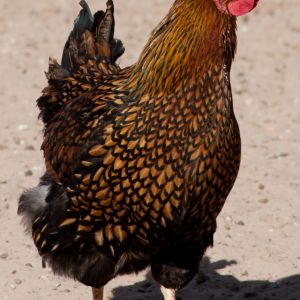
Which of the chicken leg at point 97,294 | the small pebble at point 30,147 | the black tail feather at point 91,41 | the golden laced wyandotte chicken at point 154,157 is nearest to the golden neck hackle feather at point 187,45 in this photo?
the golden laced wyandotte chicken at point 154,157

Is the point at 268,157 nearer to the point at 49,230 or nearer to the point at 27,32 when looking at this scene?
the point at 49,230

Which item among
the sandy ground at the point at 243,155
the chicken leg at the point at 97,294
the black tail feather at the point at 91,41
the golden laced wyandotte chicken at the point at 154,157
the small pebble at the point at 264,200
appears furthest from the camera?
the small pebble at the point at 264,200

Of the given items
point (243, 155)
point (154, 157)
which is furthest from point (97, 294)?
point (243, 155)

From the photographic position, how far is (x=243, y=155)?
27.6 feet

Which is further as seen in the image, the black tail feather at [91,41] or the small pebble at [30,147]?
the small pebble at [30,147]

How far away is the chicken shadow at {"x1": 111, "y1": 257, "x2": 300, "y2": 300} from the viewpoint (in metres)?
6.19

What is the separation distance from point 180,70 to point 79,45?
62.0 inches

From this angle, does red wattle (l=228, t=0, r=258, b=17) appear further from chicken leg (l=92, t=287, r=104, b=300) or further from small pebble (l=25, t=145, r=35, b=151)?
small pebble (l=25, t=145, r=35, b=151)

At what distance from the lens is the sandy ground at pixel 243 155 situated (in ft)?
20.8

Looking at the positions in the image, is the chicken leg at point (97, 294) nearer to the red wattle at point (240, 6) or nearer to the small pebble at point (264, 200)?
the red wattle at point (240, 6)

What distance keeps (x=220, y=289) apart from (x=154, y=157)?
194 centimetres

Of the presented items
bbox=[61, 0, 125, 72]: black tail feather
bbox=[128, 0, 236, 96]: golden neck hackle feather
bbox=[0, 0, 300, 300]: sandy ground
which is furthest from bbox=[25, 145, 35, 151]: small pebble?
bbox=[128, 0, 236, 96]: golden neck hackle feather

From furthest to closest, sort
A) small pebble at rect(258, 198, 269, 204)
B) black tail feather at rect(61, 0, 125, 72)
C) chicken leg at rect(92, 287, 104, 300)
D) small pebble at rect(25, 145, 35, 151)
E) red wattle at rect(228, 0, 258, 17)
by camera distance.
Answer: small pebble at rect(25, 145, 35, 151)
small pebble at rect(258, 198, 269, 204)
black tail feather at rect(61, 0, 125, 72)
chicken leg at rect(92, 287, 104, 300)
red wattle at rect(228, 0, 258, 17)

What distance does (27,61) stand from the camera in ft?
35.5
